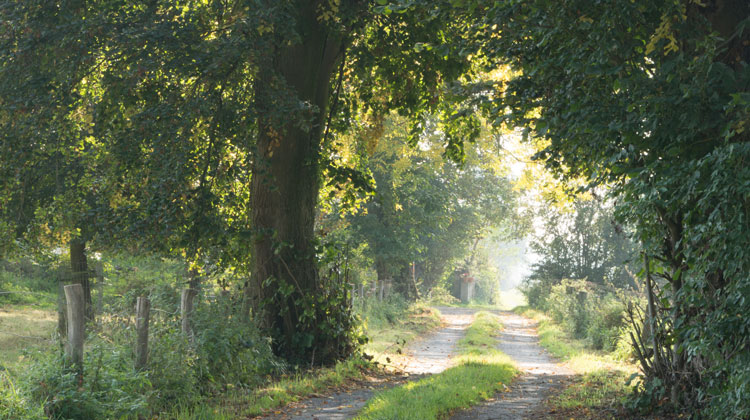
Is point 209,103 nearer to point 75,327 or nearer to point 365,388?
point 75,327

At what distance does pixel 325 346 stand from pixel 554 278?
1043 inches

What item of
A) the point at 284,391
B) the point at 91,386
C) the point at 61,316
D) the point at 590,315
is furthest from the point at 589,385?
the point at 590,315

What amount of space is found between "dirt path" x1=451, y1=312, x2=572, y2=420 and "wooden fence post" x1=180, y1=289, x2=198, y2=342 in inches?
156

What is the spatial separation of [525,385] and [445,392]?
3.40 m

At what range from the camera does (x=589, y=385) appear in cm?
1144

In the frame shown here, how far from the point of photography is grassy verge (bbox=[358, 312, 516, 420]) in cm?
788

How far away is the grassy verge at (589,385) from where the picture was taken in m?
8.65

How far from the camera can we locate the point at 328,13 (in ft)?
36.1

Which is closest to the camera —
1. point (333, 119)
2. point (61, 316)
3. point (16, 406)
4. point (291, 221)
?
point (16, 406)

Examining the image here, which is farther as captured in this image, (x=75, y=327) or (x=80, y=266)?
(x=80, y=266)

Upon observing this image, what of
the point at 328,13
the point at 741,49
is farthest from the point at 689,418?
the point at 328,13

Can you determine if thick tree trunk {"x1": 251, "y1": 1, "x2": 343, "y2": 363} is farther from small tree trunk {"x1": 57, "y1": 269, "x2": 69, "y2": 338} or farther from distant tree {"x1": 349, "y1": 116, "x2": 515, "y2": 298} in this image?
small tree trunk {"x1": 57, "y1": 269, "x2": 69, "y2": 338}

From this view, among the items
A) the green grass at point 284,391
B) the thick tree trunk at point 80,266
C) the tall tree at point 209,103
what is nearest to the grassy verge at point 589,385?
the green grass at point 284,391

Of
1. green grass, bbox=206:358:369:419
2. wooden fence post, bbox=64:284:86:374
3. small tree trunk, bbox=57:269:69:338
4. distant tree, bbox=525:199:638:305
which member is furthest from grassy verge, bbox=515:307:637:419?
distant tree, bbox=525:199:638:305
